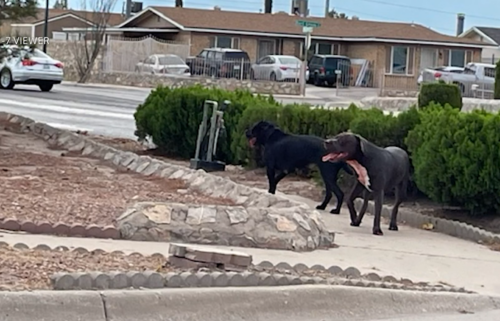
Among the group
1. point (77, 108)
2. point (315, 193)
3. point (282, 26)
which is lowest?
point (315, 193)

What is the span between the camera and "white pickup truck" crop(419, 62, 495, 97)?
48.3 meters

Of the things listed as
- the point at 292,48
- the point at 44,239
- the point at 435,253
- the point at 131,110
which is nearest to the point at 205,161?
the point at 435,253

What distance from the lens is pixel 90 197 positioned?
11.5 meters

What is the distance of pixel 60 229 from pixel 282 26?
168ft

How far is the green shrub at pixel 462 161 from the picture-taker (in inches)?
495

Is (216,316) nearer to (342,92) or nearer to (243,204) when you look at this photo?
(243,204)

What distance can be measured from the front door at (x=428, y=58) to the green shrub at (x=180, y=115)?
140 ft

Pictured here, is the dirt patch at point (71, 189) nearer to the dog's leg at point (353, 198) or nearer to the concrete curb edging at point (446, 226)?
the dog's leg at point (353, 198)

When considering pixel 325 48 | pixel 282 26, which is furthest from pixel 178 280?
pixel 325 48

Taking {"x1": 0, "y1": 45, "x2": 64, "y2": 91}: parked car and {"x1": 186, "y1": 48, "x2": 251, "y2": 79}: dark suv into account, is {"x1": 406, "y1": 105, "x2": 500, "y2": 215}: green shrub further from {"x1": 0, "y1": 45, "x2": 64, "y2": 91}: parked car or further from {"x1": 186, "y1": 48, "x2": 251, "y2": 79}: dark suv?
{"x1": 186, "y1": 48, "x2": 251, "y2": 79}: dark suv

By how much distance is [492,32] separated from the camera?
74.4 m

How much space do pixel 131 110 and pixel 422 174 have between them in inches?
670

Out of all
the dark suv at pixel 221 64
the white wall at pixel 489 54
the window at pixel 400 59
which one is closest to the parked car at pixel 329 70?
the window at pixel 400 59

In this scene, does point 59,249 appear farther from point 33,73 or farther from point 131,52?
point 131,52
